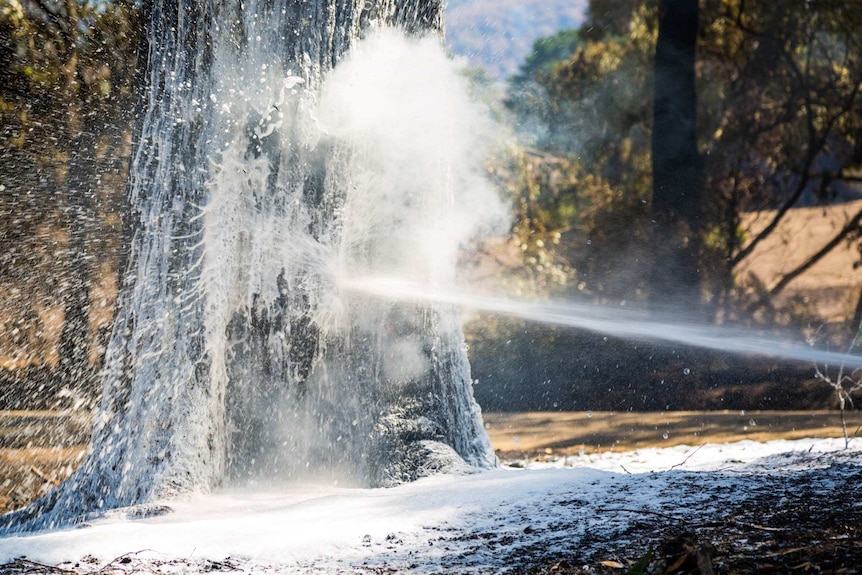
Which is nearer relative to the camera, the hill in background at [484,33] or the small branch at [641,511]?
the small branch at [641,511]

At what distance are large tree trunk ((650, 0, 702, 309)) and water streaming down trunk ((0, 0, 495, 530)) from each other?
6418 millimetres

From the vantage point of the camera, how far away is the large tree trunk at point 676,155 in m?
10.3

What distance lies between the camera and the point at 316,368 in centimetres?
455

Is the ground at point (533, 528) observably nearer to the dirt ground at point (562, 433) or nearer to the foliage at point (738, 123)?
the dirt ground at point (562, 433)

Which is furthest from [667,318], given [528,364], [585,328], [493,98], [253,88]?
[253,88]

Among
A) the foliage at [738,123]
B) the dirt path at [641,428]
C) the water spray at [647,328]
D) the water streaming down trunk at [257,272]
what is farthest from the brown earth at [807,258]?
the water streaming down trunk at [257,272]

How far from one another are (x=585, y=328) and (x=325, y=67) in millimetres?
Answer: 6783

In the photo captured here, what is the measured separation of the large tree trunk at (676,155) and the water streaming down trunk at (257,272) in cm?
642

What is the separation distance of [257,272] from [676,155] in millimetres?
7120

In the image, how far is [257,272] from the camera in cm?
446

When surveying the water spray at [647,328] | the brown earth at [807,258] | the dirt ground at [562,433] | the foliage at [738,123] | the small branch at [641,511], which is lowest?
the dirt ground at [562,433]

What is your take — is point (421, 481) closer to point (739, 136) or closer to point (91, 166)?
point (91, 166)

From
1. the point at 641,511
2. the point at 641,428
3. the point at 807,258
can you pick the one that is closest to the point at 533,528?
the point at 641,511

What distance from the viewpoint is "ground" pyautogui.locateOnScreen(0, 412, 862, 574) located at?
2.60 metres
